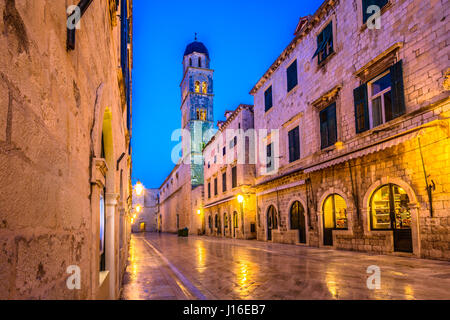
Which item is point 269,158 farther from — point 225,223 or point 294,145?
point 225,223

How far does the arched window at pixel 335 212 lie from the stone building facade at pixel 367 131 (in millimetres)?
48

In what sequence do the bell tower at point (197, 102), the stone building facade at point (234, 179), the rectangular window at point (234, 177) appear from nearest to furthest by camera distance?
the stone building facade at point (234, 179), the rectangular window at point (234, 177), the bell tower at point (197, 102)

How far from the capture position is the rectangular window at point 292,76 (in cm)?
1891

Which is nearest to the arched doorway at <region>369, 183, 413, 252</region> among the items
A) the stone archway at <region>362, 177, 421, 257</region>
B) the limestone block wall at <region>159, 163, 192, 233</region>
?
the stone archway at <region>362, 177, 421, 257</region>

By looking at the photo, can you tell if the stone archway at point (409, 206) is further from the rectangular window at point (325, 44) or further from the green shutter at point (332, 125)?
the rectangular window at point (325, 44)

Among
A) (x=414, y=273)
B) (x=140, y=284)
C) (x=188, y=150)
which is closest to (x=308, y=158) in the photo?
(x=414, y=273)

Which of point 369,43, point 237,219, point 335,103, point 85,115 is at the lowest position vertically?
point 237,219

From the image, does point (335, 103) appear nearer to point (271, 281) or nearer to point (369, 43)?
point (369, 43)

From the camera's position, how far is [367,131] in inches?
491

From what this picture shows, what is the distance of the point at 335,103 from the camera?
15008mm

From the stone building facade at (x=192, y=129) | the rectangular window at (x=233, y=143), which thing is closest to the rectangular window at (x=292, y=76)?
the rectangular window at (x=233, y=143)

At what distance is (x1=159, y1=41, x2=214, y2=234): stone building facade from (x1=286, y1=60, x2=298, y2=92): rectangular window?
26202 mm

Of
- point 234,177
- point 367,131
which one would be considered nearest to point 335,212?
point 367,131
